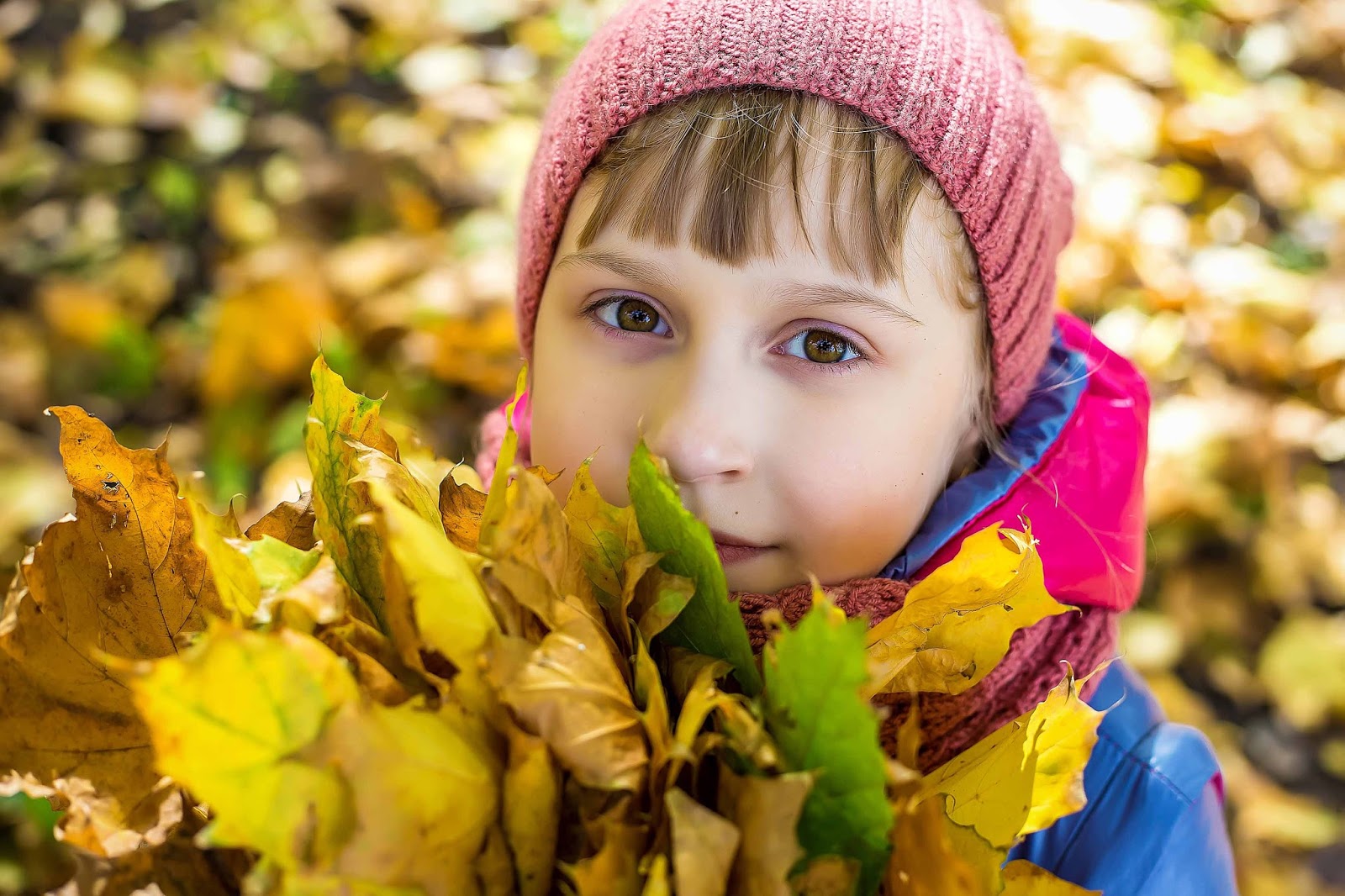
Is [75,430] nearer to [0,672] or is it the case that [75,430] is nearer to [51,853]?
[0,672]

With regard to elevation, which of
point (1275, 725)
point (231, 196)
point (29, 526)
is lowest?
point (1275, 725)

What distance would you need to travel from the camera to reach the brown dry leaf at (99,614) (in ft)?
2.28

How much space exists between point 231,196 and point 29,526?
33.8 inches

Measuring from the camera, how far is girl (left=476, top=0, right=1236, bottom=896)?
38.8 inches

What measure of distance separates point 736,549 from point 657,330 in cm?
22

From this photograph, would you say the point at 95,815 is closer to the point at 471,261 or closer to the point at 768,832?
the point at 768,832

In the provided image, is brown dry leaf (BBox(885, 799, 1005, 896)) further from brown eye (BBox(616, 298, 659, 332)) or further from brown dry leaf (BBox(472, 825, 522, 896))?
brown eye (BBox(616, 298, 659, 332))

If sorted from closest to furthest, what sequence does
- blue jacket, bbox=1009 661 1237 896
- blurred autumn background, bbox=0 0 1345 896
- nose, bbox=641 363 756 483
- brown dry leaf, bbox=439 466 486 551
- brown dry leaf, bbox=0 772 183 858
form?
1. brown dry leaf, bbox=0 772 183 858
2. brown dry leaf, bbox=439 466 486 551
3. nose, bbox=641 363 756 483
4. blue jacket, bbox=1009 661 1237 896
5. blurred autumn background, bbox=0 0 1345 896

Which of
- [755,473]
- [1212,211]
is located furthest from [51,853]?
[1212,211]

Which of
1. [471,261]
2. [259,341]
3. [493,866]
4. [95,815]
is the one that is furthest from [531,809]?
[471,261]

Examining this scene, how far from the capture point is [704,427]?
94 centimetres

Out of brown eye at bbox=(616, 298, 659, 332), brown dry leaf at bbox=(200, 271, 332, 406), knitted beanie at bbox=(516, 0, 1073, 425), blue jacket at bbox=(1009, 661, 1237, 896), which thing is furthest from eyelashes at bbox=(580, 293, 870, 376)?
→ brown dry leaf at bbox=(200, 271, 332, 406)

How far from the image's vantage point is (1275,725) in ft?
6.49

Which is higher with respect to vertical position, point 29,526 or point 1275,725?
point 29,526
